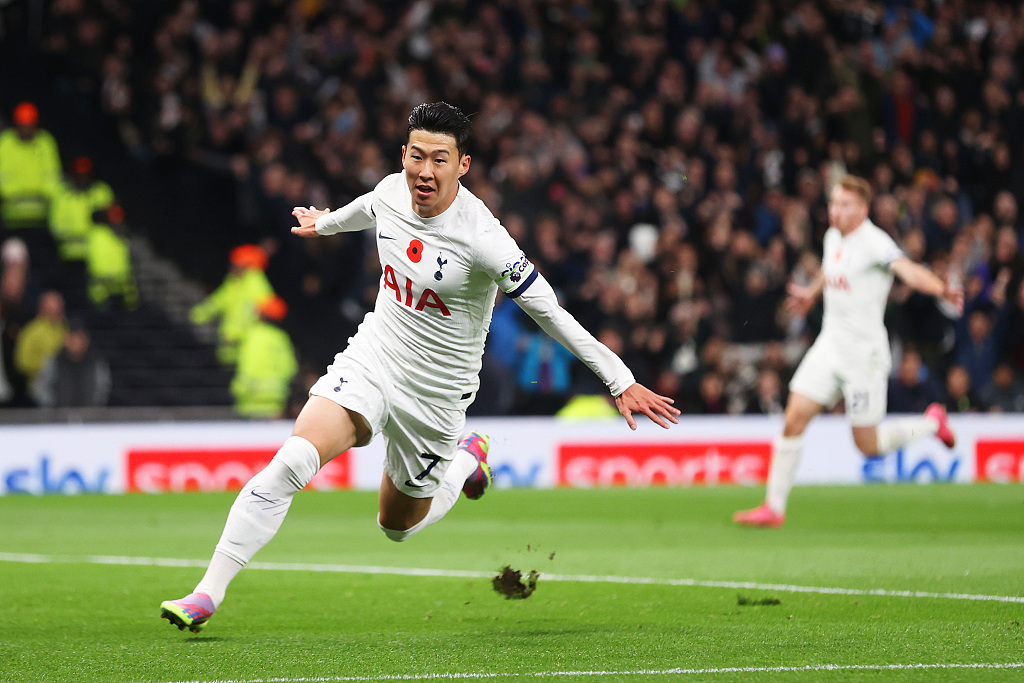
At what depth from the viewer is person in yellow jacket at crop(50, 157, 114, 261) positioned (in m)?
18.4

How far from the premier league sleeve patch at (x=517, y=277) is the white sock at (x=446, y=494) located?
49.1 inches

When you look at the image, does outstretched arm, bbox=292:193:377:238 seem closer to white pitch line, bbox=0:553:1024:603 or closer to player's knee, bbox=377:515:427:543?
player's knee, bbox=377:515:427:543

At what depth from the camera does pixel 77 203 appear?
1853 centimetres

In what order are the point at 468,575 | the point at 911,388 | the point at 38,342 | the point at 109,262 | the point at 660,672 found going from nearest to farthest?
the point at 660,672, the point at 468,575, the point at 38,342, the point at 911,388, the point at 109,262

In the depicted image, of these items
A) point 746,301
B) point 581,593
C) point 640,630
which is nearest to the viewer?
point 640,630

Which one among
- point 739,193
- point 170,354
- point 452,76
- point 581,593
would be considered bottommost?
point 581,593

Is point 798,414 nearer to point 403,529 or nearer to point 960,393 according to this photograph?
point 403,529

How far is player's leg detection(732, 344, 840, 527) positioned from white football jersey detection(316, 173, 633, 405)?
5.24 m

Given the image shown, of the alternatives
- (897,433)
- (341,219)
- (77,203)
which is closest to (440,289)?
(341,219)

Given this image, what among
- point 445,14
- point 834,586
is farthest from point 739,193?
point 834,586

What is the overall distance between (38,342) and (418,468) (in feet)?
37.0

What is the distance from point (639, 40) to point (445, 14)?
9.62 feet

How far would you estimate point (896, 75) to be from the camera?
21.2 m

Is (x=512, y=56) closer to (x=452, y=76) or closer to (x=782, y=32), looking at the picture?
(x=452, y=76)
